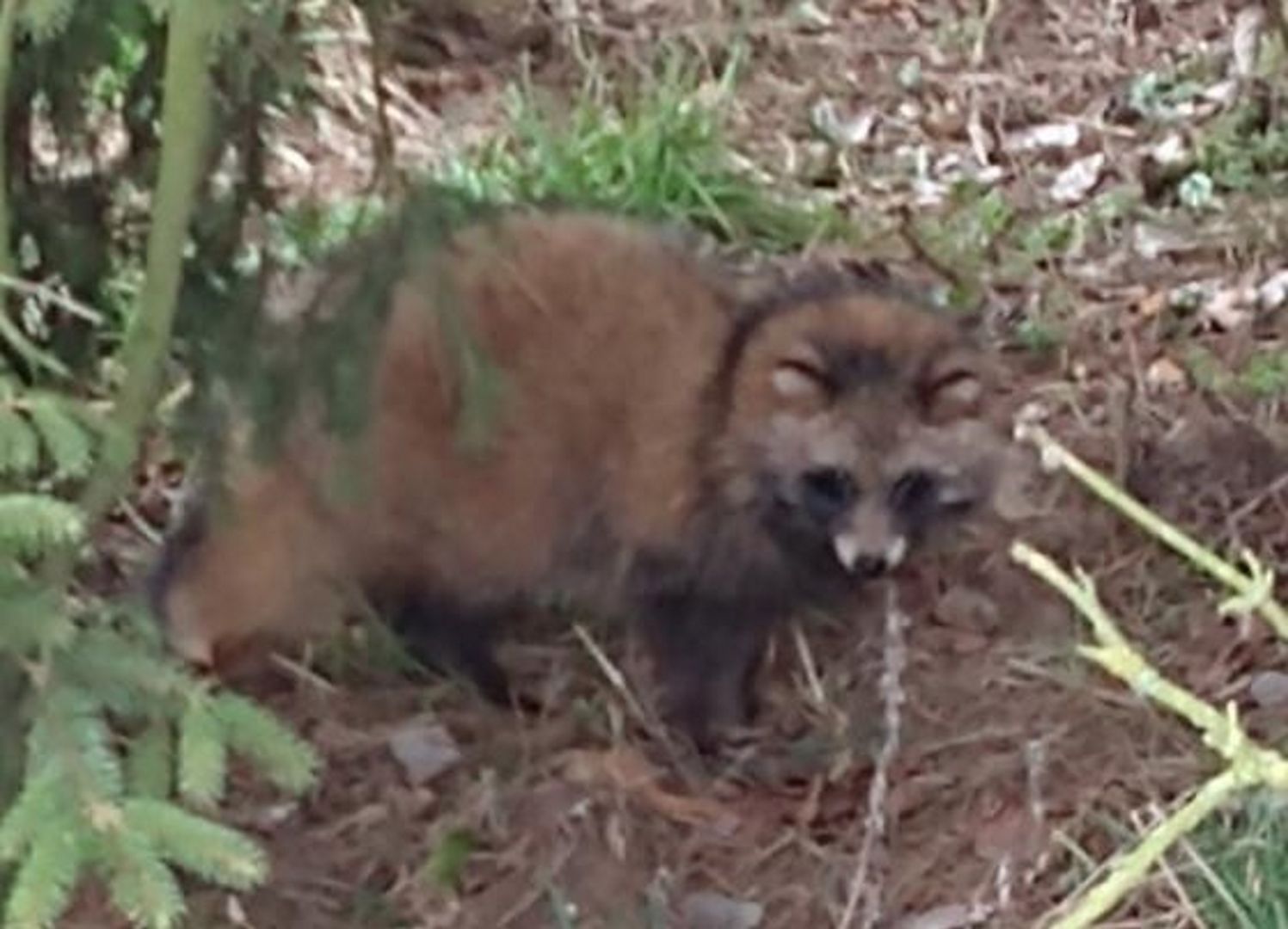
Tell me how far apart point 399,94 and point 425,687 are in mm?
2069

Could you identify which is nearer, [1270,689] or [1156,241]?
[1270,689]

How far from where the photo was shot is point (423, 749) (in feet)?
13.9

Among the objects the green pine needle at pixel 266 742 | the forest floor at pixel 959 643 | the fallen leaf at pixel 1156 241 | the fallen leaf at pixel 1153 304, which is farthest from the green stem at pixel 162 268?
the fallen leaf at pixel 1156 241

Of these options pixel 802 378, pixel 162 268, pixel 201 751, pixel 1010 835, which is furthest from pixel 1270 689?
pixel 201 751

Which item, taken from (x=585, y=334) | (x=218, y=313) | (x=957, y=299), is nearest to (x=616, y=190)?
(x=957, y=299)

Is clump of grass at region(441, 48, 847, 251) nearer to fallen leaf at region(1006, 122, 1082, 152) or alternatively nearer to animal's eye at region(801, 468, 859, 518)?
fallen leaf at region(1006, 122, 1082, 152)

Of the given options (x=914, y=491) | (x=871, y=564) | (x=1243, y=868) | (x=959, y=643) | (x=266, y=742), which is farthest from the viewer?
(x=959, y=643)

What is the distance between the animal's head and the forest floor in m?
0.29

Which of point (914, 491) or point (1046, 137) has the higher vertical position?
point (914, 491)

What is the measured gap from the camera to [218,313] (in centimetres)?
374

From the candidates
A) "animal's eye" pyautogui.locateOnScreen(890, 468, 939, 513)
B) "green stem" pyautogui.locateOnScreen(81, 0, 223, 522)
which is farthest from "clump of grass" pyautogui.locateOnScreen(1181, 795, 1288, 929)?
"green stem" pyautogui.locateOnScreen(81, 0, 223, 522)

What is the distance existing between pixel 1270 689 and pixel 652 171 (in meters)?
1.72

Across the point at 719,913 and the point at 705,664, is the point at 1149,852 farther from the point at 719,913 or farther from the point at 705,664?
the point at 705,664

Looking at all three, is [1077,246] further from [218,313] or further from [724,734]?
[218,313]
